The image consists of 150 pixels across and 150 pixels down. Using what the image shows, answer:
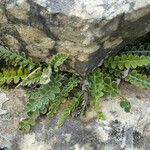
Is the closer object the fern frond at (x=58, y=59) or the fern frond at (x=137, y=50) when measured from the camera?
the fern frond at (x=58, y=59)

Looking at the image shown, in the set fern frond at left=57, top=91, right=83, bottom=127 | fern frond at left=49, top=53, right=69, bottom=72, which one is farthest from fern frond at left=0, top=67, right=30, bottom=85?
fern frond at left=57, top=91, right=83, bottom=127

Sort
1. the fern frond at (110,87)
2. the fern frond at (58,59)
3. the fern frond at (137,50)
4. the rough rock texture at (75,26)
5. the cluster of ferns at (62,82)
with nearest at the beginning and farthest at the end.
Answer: the rough rock texture at (75,26), the fern frond at (58,59), the cluster of ferns at (62,82), the fern frond at (110,87), the fern frond at (137,50)

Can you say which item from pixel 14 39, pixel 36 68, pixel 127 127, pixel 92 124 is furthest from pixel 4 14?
pixel 127 127

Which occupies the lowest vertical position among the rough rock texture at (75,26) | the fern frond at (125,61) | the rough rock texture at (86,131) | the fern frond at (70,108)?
the rough rock texture at (86,131)

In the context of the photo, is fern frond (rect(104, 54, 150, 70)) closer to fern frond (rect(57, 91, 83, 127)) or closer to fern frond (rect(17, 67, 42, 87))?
fern frond (rect(57, 91, 83, 127))

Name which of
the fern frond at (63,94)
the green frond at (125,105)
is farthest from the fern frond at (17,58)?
the green frond at (125,105)

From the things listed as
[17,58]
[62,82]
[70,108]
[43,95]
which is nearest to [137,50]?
[62,82]

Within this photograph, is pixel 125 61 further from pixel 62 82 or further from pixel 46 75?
pixel 46 75

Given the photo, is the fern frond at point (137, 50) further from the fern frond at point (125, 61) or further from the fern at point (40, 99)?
the fern at point (40, 99)

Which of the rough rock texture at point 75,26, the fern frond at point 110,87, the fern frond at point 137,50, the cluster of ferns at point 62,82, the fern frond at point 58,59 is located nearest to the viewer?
the rough rock texture at point 75,26
